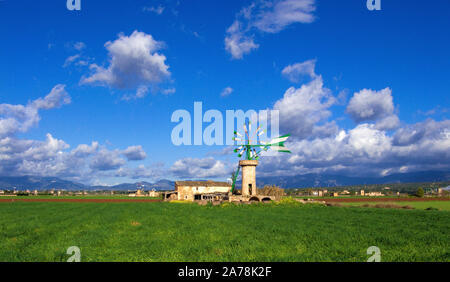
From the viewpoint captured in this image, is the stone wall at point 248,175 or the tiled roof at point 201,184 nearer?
the stone wall at point 248,175

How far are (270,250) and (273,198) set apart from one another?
40757 mm

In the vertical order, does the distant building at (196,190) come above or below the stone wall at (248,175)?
below

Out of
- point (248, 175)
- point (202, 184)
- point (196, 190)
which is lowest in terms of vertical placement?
point (196, 190)

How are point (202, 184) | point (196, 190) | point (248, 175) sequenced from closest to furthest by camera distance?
point (248, 175), point (196, 190), point (202, 184)

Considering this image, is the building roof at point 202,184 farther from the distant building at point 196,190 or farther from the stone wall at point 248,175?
the stone wall at point 248,175

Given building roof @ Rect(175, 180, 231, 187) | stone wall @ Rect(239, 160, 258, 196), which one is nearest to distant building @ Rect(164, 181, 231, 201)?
building roof @ Rect(175, 180, 231, 187)

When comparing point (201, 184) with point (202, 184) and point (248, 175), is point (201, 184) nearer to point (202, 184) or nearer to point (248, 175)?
point (202, 184)

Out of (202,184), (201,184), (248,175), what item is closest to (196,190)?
(201,184)

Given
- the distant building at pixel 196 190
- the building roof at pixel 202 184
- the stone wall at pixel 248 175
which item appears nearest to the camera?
the stone wall at pixel 248 175

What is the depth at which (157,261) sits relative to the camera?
468 inches

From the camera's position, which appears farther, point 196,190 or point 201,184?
point 201,184

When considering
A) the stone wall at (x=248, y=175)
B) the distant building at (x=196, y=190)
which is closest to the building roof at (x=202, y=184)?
the distant building at (x=196, y=190)
